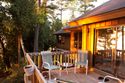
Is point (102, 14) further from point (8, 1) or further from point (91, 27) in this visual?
point (8, 1)

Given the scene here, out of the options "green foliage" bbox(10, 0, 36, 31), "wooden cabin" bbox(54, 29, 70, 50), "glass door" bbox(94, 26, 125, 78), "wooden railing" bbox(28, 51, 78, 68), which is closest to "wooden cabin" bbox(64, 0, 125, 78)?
"glass door" bbox(94, 26, 125, 78)

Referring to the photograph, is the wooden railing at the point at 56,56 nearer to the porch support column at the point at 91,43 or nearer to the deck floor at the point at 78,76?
the deck floor at the point at 78,76

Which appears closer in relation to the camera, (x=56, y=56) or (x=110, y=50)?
(x=110, y=50)

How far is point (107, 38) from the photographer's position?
22.2ft

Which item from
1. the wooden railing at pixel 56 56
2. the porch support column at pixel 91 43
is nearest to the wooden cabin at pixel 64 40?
the wooden railing at pixel 56 56

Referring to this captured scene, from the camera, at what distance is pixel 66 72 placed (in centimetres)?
751

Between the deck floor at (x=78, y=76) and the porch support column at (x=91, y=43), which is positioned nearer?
the deck floor at (x=78, y=76)

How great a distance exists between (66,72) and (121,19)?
3.38 meters

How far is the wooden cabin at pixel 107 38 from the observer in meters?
5.80

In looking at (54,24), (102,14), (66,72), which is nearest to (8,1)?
(66,72)

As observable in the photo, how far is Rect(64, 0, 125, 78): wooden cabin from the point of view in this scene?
5801 mm

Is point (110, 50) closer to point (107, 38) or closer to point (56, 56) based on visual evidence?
point (107, 38)

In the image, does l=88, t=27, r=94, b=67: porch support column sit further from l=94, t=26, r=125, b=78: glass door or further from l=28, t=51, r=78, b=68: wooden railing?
l=28, t=51, r=78, b=68: wooden railing

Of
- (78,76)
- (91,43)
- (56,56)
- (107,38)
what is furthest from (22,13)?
(107,38)
